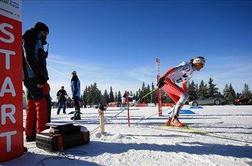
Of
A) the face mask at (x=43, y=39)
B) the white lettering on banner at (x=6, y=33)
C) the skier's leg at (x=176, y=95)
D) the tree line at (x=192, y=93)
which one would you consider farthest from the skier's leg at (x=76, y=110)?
the tree line at (x=192, y=93)

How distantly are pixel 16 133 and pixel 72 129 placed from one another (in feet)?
3.31

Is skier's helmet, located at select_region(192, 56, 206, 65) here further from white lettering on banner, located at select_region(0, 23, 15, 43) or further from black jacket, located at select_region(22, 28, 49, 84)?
white lettering on banner, located at select_region(0, 23, 15, 43)

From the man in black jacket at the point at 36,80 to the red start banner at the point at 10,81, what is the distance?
943 mm

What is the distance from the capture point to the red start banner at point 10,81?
11.5 feet

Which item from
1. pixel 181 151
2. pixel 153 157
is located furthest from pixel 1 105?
pixel 181 151

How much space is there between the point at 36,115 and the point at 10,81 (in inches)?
69.4

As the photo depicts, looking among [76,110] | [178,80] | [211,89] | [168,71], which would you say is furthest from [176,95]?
[211,89]

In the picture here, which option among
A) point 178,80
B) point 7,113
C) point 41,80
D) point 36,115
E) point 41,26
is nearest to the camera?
point 7,113

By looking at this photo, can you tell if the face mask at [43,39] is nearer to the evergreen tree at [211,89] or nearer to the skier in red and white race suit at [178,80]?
the skier in red and white race suit at [178,80]

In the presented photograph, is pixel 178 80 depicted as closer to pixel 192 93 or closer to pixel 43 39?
pixel 43 39

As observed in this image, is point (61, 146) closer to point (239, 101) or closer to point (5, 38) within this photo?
point (5, 38)

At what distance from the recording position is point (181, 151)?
413cm

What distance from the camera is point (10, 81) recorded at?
11.9 feet

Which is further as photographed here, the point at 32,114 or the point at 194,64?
the point at 194,64
